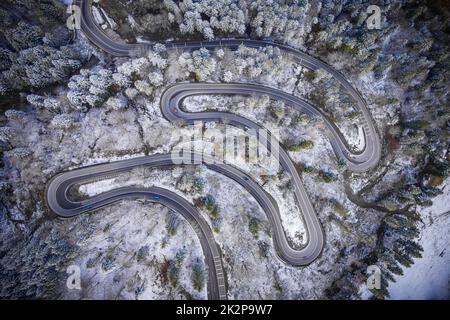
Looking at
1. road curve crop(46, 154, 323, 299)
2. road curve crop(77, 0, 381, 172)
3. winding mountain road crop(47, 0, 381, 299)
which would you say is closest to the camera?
road curve crop(46, 154, 323, 299)

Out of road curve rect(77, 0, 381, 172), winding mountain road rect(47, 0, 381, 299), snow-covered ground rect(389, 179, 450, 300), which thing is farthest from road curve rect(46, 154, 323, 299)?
snow-covered ground rect(389, 179, 450, 300)

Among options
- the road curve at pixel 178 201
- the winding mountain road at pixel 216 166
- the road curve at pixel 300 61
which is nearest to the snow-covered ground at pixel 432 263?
the road curve at pixel 300 61

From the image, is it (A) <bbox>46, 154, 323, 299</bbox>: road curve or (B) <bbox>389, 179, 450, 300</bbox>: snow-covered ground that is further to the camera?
(B) <bbox>389, 179, 450, 300</bbox>: snow-covered ground

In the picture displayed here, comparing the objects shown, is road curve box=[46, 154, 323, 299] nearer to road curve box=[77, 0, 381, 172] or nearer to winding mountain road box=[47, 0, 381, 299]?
winding mountain road box=[47, 0, 381, 299]

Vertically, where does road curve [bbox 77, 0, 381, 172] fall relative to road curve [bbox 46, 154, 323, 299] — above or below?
above

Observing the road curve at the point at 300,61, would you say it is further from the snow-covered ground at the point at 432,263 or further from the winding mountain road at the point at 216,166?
the snow-covered ground at the point at 432,263
